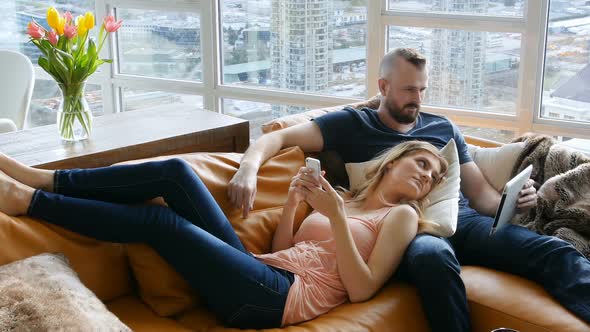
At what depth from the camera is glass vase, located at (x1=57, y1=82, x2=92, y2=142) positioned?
268cm

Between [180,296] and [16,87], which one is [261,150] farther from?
[16,87]

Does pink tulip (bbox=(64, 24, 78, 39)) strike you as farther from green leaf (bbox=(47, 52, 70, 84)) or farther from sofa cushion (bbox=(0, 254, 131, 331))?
sofa cushion (bbox=(0, 254, 131, 331))

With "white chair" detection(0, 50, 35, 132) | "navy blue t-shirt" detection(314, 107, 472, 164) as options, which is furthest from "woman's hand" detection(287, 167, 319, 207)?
"white chair" detection(0, 50, 35, 132)

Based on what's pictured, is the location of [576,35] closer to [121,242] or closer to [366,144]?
[366,144]

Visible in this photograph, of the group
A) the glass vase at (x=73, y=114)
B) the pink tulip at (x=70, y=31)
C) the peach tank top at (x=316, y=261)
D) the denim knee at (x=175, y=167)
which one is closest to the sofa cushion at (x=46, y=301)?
the denim knee at (x=175, y=167)

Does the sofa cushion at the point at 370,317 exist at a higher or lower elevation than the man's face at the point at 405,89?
lower

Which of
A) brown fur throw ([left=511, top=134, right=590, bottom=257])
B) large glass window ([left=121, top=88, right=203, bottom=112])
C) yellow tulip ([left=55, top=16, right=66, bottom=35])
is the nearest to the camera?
brown fur throw ([left=511, top=134, right=590, bottom=257])

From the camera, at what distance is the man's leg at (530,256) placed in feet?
7.23

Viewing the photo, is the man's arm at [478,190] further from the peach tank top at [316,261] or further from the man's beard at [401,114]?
the peach tank top at [316,261]

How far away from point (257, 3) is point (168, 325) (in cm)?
246

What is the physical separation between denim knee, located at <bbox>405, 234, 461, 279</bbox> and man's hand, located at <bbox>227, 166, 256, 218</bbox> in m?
0.52

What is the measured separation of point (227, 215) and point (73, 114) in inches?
28.3

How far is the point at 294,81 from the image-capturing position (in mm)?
4137

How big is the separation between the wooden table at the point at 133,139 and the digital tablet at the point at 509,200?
1.10 metres
